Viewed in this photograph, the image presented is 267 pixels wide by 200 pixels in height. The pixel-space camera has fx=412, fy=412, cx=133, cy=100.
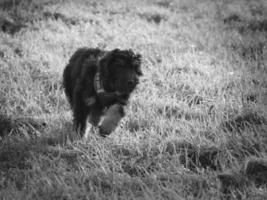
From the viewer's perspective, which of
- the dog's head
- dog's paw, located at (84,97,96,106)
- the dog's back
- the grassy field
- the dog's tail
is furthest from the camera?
the dog's tail

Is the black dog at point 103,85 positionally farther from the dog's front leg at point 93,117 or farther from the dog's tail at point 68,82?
the dog's tail at point 68,82

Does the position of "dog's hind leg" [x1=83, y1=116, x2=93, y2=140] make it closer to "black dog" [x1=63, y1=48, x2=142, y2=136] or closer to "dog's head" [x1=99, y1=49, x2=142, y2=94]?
"black dog" [x1=63, y1=48, x2=142, y2=136]

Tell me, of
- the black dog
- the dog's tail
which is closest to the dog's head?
the black dog

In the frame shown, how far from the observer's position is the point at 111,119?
4.88 m

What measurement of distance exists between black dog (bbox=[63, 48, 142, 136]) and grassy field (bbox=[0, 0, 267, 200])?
276 millimetres

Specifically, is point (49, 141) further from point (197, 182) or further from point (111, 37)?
point (111, 37)

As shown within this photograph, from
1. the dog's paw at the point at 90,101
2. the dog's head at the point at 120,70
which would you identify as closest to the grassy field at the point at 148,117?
the dog's paw at the point at 90,101

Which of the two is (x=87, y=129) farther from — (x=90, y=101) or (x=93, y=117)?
(x=90, y=101)

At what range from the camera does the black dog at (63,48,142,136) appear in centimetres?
486

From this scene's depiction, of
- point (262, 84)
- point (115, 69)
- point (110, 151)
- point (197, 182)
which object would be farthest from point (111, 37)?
point (197, 182)

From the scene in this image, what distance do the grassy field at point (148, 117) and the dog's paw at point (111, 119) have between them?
108 millimetres

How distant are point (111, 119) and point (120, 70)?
0.59m

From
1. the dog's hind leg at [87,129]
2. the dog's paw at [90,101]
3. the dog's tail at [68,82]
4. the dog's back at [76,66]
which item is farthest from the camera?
the dog's tail at [68,82]

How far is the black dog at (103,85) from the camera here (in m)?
4.86
